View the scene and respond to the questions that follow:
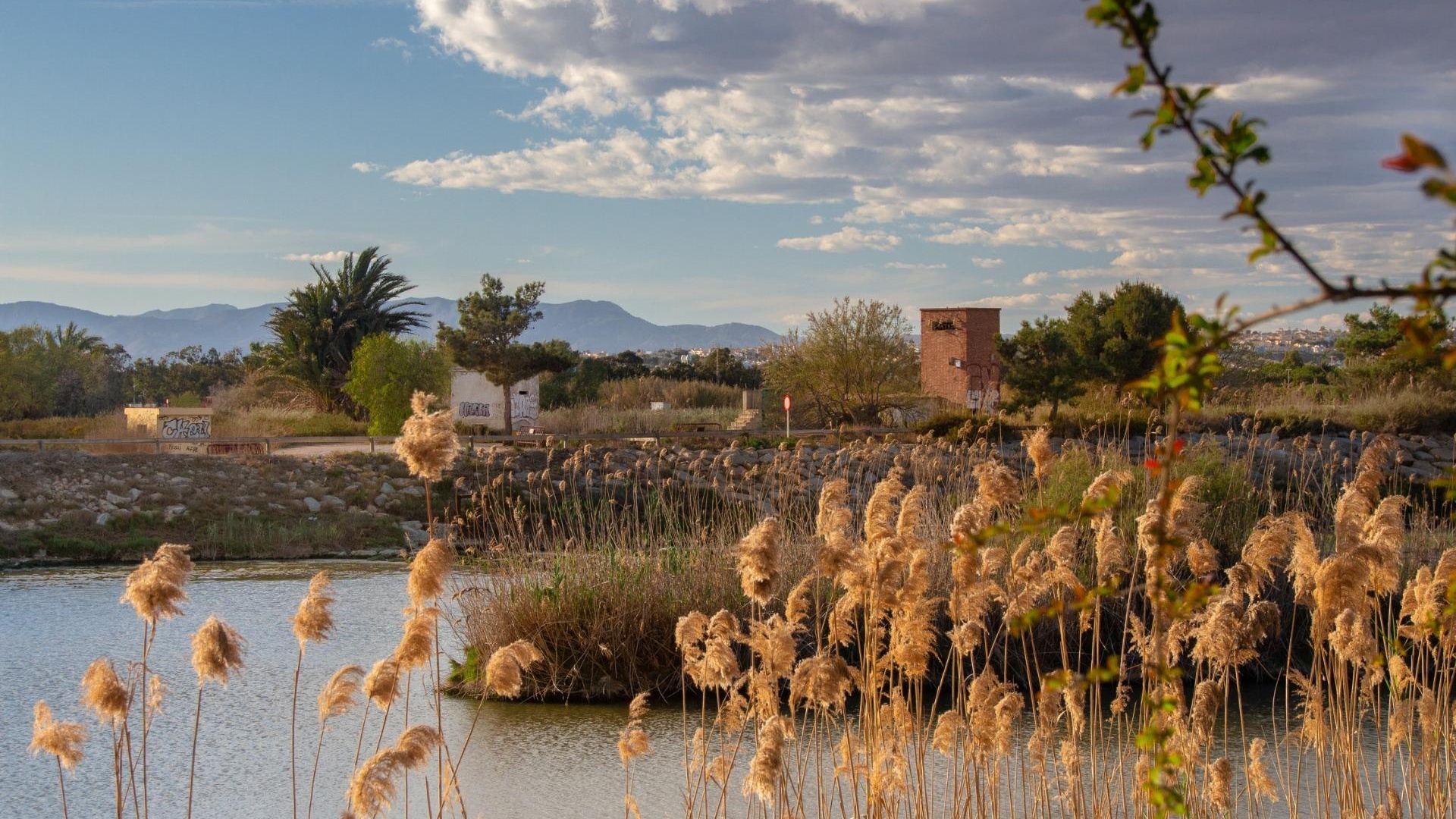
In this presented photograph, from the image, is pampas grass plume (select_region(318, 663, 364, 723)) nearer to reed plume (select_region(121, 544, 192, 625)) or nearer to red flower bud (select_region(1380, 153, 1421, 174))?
reed plume (select_region(121, 544, 192, 625))

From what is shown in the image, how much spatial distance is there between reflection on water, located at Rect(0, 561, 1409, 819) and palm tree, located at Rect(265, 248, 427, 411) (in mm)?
23556

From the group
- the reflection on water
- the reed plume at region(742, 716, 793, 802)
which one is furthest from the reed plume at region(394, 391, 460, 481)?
the reflection on water

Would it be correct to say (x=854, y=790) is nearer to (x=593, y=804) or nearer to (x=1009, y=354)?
(x=593, y=804)

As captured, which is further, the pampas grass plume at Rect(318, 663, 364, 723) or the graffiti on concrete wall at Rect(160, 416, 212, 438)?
the graffiti on concrete wall at Rect(160, 416, 212, 438)

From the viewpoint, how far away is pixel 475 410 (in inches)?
1119

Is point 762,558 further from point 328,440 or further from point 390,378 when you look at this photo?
point 390,378

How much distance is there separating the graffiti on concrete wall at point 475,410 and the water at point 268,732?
58.0 feet

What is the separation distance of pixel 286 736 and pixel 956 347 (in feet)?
97.4

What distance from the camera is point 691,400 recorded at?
118 ft

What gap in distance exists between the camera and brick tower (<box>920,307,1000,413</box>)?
112ft

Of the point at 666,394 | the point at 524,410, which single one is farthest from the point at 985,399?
the point at 666,394

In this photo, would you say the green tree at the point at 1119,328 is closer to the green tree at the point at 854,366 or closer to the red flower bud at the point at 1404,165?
the green tree at the point at 854,366

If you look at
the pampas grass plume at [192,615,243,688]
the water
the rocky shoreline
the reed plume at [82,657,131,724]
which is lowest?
the water

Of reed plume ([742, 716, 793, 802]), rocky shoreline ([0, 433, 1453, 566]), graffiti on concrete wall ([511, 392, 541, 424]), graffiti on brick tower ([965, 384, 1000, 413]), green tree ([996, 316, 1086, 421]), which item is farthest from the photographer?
graffiti on concrete wall ([511, 392, 541, 424])
